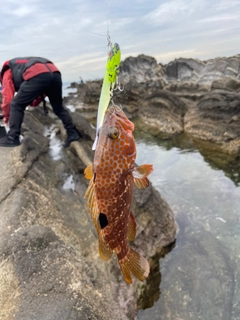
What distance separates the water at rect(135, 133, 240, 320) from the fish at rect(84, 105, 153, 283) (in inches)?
106

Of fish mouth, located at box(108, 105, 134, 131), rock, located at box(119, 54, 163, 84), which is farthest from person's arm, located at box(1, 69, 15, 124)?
rock, located at box(119, 54, 163, 84)

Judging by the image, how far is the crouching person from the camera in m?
5.92

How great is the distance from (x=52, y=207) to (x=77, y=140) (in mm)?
3015

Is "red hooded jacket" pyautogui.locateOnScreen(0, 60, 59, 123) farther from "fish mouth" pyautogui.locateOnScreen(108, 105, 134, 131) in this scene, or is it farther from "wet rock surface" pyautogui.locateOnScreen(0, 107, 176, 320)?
"fish mouth" pyautogui.locateOnScreen(108, 105, 134, 131)

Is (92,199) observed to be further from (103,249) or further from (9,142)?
(9,142)

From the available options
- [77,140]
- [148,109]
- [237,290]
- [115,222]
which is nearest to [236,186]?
[237,290]

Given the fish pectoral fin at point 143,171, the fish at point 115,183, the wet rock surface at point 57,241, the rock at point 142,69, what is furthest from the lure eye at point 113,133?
the rock at point 142,69

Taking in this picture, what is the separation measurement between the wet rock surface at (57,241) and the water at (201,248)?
1.28 feet

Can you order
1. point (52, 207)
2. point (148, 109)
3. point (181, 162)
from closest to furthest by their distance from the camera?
point (52, 207) < point (181, 162) < point (148, 109)

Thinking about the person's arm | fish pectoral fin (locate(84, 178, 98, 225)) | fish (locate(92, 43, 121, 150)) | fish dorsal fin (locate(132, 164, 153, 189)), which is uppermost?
fish (locate(92, 43, 121, 150))

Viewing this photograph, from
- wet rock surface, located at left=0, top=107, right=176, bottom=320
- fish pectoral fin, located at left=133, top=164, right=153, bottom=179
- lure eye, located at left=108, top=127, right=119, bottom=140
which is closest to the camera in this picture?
lure eye, located at left=108, top=127, right=119, bottom=140

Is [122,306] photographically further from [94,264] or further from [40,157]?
[40,157]

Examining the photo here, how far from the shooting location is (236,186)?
341 inches

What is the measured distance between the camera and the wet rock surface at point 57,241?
3.08 meters
